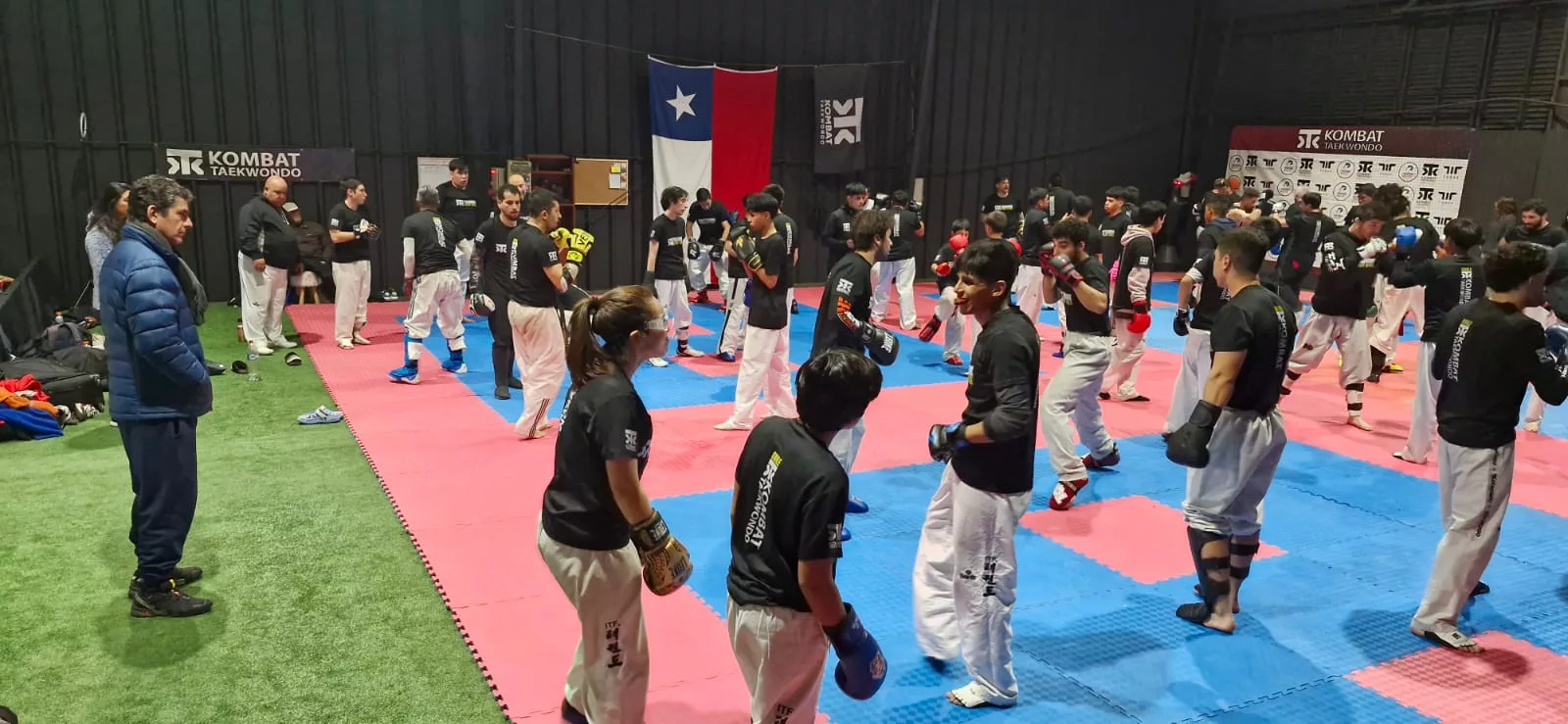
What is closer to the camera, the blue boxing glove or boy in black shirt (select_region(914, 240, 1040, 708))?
the blue boxing glove

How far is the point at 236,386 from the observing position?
33.3 ft

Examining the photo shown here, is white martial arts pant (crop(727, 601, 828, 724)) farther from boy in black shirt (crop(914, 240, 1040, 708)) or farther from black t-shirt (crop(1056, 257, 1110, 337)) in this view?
black t-shirt (crop(1056, 257, 1110, 337))

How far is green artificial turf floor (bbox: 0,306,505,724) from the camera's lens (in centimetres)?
438

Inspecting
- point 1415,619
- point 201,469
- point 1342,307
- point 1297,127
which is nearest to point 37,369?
point 201,469

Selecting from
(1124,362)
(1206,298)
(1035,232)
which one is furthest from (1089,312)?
(1035,232)

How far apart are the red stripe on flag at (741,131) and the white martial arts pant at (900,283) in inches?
162

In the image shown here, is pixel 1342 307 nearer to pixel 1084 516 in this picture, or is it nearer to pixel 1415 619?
A: pixel 1084 516

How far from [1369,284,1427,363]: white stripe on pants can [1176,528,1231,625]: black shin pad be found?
8.36 meters

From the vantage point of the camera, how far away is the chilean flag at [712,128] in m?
16.8

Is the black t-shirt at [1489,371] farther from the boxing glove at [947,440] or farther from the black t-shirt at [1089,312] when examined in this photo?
the boxing glove at [947,440]

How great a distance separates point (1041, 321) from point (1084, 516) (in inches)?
346

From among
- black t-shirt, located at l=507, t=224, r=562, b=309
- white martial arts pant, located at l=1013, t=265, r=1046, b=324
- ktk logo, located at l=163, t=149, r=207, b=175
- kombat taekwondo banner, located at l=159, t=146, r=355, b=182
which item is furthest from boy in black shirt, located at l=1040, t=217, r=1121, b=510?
ktk logo, located at l=163, t=149, r=207, b=175

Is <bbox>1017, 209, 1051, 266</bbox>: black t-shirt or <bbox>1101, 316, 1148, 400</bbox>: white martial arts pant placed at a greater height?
<bbox>1017, 209, 1051, 266</bbox>: black t-shirt

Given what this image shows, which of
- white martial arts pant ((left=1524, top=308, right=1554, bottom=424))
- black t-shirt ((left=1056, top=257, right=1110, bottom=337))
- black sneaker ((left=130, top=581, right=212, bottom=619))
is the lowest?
black sneaker ((left=130, top=581, right=212, bottom=619))
